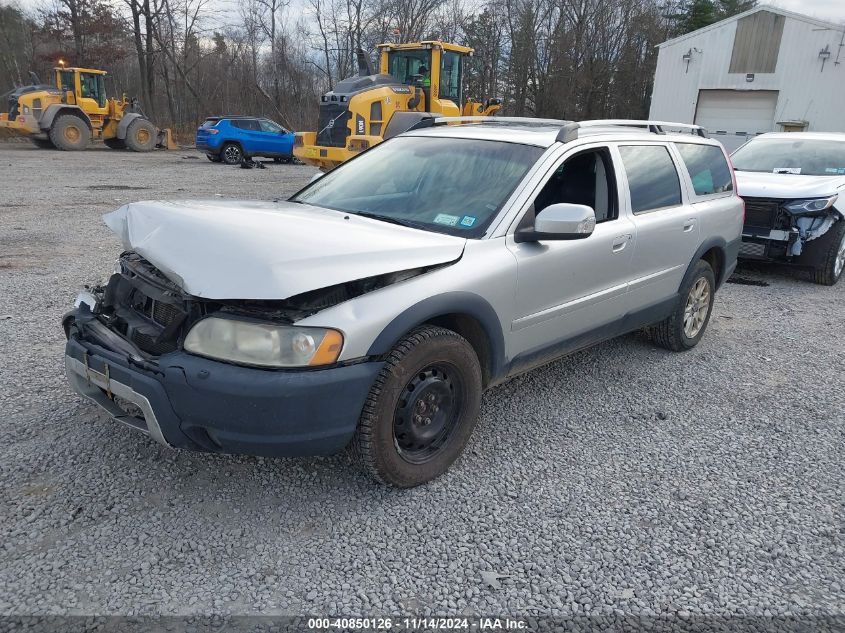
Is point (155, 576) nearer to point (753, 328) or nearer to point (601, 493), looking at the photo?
point (601, 493)

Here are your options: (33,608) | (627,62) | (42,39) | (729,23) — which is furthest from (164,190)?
(627,62)

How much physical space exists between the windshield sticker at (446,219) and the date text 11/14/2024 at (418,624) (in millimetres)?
1875

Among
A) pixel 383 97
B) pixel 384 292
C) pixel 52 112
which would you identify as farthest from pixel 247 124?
pixel 384 292

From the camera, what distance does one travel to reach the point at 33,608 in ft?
7.36

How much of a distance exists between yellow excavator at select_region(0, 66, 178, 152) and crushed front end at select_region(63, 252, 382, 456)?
25.3 meters

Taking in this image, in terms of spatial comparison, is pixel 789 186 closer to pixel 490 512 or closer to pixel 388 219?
pixel 388 219

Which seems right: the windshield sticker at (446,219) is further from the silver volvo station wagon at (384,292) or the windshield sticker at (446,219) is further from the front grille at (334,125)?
the front grille at (334,125)

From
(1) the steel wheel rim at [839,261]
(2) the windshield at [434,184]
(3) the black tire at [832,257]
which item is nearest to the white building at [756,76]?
(1) the steel wheel rim at [839,261]

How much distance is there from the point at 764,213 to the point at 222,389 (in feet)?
22.7

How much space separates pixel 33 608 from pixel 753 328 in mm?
5809

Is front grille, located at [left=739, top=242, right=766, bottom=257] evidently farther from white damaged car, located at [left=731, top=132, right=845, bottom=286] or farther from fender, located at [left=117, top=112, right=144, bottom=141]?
fender, located at [left=117, top=112, right=144, bottom=141]

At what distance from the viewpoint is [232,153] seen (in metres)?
23.0

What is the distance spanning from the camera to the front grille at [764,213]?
7242 mm

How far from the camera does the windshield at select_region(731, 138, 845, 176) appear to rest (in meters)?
8.06
